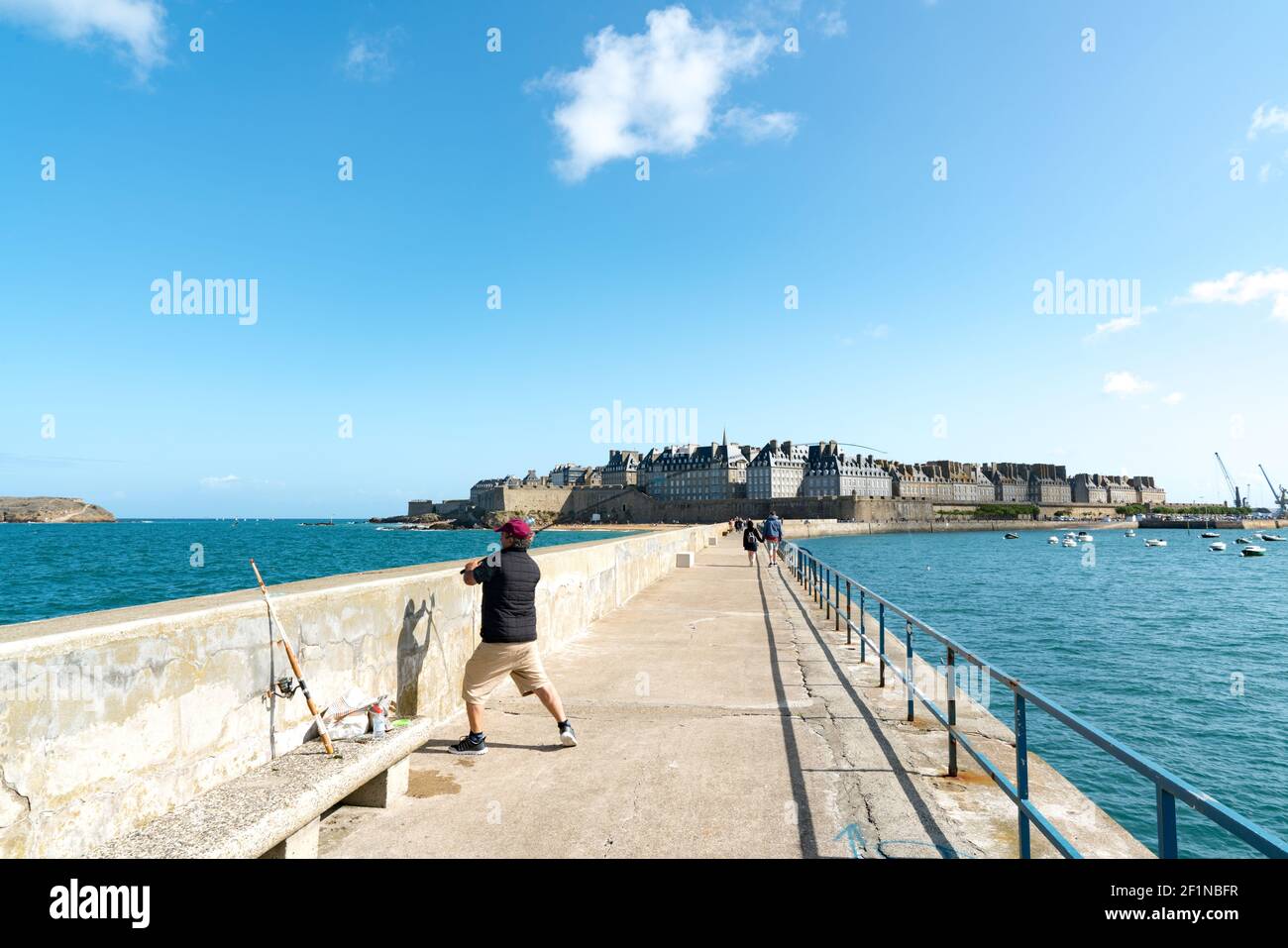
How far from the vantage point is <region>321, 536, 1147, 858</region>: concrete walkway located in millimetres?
3883

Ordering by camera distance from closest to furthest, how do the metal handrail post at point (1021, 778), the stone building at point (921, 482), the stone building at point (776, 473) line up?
the metal handrail post at point (1021, 778), the stone building at point (776, 473), the stone building at point (921, 482)

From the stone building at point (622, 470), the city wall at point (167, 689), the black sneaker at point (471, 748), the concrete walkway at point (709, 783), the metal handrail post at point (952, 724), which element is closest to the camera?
the city wall at point (167, 689)

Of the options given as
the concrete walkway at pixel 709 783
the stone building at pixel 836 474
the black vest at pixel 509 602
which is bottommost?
the concrete walkway at pixel 709 783

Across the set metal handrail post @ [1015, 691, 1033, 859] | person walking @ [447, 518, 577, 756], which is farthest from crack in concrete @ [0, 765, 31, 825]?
metal handrail post @ [1015, 691, 1033, 859]

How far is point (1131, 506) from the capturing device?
18262 cm

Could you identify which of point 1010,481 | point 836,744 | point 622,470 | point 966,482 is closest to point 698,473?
point 622,470

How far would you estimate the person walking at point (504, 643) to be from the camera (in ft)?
17.6

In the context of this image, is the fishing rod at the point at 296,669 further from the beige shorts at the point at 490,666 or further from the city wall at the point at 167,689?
the beige shorts at the point at 490,666

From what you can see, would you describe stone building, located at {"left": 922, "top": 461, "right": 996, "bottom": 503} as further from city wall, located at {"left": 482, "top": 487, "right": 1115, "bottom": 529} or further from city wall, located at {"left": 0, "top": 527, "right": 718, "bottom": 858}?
city wall, located at {"left": 0, "top": 527, "right": 718, "bottom": 858}

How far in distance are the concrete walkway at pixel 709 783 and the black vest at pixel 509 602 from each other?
2.96 ft

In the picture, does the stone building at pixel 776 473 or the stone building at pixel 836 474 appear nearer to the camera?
the stone building at pixel 776 473

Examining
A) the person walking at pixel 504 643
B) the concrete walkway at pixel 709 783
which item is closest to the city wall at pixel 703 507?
the concrete walkway at pixel 709 783

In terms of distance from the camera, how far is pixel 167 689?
3.31 metres
